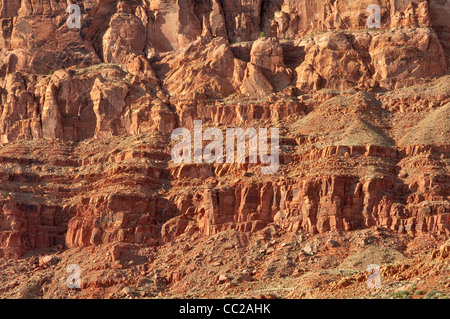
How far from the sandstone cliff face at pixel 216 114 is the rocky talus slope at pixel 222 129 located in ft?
0.46

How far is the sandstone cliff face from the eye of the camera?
298 ft

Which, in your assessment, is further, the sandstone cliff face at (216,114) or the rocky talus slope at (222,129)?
the sandstone cliff face at (216,114)

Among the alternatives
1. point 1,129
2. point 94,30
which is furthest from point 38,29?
point 1,129

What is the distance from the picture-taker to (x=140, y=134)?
102 m

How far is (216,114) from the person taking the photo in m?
102

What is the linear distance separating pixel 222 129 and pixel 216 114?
6.51ft

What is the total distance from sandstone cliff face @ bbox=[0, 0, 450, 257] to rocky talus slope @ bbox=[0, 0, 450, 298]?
0.14m

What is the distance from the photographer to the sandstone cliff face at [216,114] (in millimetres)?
90875

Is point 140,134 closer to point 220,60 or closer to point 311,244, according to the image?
point 220,60

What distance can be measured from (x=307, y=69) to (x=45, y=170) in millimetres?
21208

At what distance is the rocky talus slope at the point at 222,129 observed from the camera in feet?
285

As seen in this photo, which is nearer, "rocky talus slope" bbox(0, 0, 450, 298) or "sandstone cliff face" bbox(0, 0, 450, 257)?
"rocky talus slope" bbox(0, 0, 450, 298)
